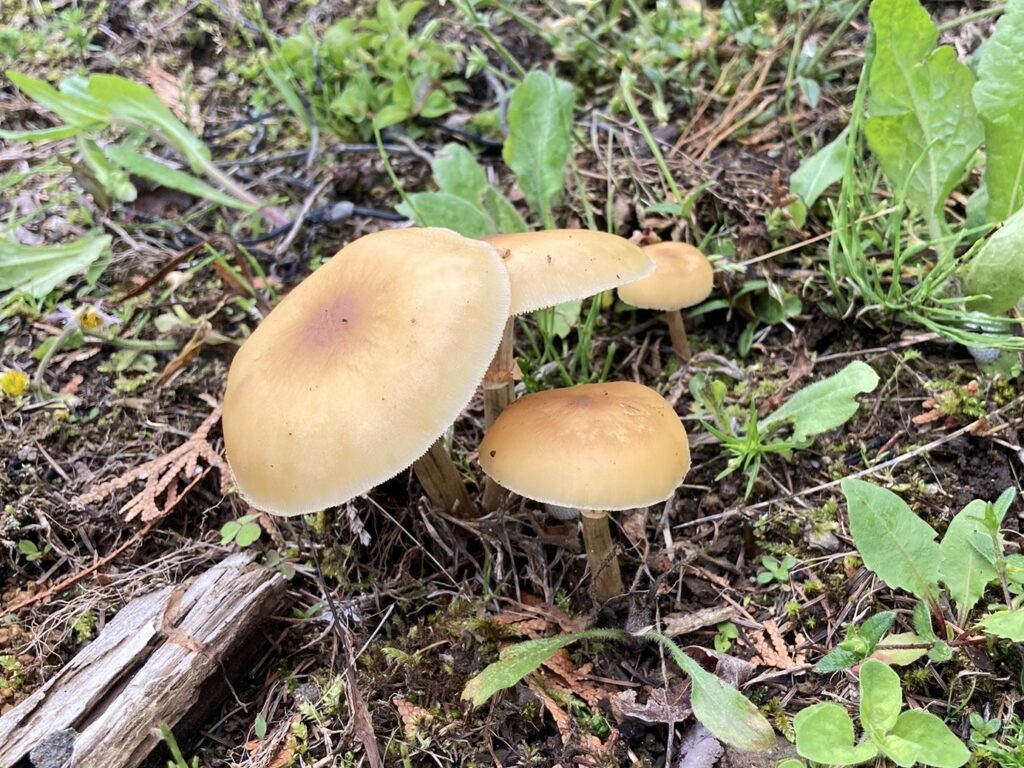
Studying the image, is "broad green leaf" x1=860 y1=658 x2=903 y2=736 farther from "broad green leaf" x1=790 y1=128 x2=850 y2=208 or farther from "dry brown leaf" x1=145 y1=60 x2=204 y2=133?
"dry brown leaf" x1=145 y1=60 x2=204 y2=133

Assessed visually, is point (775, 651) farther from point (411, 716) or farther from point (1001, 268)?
point (1001, 268)

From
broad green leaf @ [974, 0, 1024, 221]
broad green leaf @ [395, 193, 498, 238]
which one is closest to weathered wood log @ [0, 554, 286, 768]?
broad green leaf @ [395, 193, 498, 238]

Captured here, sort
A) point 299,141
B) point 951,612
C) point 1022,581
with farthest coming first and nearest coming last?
point 299,141, point 951,612, point 1022,581

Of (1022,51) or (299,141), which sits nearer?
(1022,51)

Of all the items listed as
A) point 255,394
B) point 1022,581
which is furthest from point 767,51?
point 255,394

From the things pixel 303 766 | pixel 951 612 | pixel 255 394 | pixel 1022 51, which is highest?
pixel 1022 51

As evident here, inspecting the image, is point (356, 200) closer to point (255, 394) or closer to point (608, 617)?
point (255, 394)
